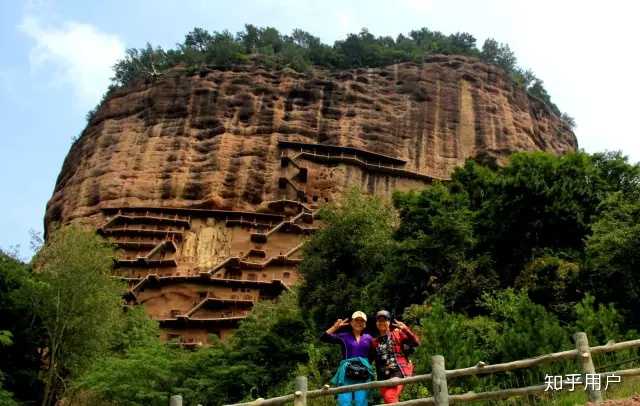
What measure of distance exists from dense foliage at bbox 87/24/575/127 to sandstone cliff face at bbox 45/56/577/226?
232cm

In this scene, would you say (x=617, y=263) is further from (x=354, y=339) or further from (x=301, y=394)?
(x=301, y=394)

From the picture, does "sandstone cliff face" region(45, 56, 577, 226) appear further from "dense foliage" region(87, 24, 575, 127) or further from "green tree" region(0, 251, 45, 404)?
"green tree" region(0, 251, 45, 404)

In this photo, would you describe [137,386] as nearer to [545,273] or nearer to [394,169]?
[545,273]

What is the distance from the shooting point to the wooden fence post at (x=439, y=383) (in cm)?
761

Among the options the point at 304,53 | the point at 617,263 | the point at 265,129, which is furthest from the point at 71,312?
the point at 304,53

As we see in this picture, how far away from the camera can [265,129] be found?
4462cm

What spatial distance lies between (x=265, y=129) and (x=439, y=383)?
3775 centimetres

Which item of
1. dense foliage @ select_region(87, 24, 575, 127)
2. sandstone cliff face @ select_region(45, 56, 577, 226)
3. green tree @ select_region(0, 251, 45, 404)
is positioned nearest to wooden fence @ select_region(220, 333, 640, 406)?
green tree @ select_region(0, 251, 45, 404)

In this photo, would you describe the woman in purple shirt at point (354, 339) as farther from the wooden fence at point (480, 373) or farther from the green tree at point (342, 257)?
the green tree at point (342, 257)

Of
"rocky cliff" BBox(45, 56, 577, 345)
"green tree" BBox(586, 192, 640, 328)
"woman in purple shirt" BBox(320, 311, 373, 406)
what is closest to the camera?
"woman in purple shirt" BBox(320, 311, 373, 406)

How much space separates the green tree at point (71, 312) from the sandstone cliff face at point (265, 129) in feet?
58.7

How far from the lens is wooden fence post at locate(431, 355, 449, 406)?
761 centimetres

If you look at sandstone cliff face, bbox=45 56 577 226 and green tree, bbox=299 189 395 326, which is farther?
sandstone cliff face, bbox=45 56 577 226

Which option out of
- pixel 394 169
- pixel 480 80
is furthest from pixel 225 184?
pixel 480 80
